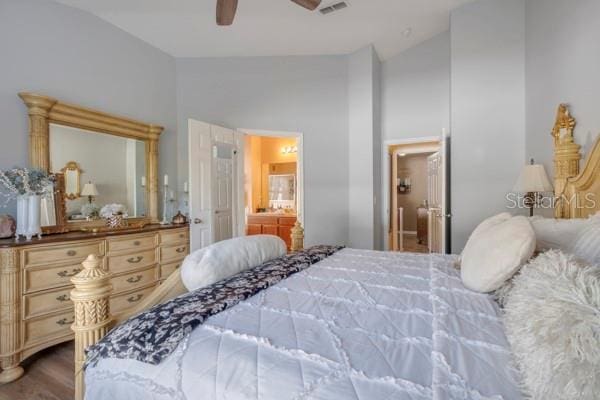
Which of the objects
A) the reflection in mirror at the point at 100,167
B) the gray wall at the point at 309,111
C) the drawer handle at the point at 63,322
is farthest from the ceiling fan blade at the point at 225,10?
the drawer handle at the point at 63,322

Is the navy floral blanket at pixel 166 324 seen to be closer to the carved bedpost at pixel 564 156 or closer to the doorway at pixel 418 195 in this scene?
the carved bedpost at pixel 564 156

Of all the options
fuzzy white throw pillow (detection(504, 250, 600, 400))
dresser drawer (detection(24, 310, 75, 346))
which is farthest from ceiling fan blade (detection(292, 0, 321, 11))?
dresser drawer (detection(24, 310, 75, 346))

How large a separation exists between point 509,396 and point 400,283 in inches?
33.0

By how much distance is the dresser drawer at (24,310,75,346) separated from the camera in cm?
210

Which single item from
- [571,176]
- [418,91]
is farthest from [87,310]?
[418,91]

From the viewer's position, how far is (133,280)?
2.81m

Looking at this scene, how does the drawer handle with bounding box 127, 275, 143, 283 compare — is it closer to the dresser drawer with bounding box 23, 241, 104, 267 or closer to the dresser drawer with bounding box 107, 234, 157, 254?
the dresser drawer with bounding box 107, 234, 157, 254

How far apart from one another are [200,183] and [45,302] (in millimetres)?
1684

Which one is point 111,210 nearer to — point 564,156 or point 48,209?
point 48,209

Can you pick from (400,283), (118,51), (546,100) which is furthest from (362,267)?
(118,51)

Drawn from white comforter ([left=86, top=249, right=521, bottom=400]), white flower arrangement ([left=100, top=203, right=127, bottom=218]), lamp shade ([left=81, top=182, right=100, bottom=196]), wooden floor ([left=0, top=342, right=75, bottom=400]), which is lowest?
wooden floor ([left=0, top=342, right=75, bottom=400])

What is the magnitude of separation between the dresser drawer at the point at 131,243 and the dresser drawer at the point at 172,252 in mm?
132

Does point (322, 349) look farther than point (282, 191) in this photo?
No

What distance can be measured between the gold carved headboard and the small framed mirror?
12.8 ft
